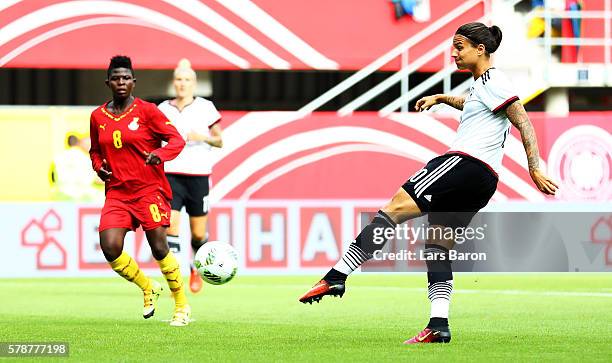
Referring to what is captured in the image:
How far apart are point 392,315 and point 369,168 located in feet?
25.4

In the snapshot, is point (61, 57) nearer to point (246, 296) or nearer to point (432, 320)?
point (246, 296)

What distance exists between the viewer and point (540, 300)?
493 inches

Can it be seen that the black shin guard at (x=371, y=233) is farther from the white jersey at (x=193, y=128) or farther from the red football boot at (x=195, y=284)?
the red football boot at (x=195, y=284)

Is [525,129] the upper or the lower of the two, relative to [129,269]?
upper

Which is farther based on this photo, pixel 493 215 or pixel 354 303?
pixel 493 215

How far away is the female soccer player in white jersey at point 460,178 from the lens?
8.36 meters

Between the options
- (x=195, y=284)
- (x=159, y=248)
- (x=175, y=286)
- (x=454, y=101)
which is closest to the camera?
(x=454, y=101)

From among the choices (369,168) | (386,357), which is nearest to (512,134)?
(369,168)

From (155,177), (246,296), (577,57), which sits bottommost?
(246,296)

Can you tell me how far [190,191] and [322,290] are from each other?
502 centimetres

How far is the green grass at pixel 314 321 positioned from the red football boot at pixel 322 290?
1.08 feet

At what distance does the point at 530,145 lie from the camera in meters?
8.26

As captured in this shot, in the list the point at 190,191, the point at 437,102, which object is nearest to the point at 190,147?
the point at 190,191

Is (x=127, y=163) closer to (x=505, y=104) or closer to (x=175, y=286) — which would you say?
(x=175, y=286)
